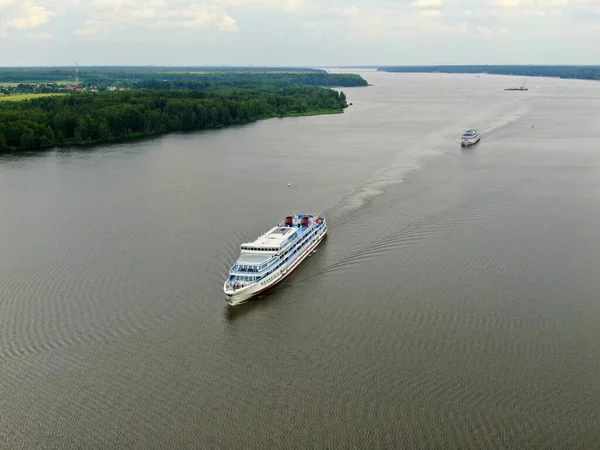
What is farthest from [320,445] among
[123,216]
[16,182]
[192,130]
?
[192,130]

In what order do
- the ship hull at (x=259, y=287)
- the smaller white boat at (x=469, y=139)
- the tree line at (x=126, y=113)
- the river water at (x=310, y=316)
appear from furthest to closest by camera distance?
the tree line at (x=126, y=113)
the smaller white boat at (x=469, y=139)
the ship hull at (x=259, y=287)
the river water at (x=310, y=316)

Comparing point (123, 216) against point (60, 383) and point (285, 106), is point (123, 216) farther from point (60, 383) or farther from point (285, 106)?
point (285, 106)

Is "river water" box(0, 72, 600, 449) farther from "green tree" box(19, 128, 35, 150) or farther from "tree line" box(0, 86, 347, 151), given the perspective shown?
"tree line" box(0, 86, 347, 151)

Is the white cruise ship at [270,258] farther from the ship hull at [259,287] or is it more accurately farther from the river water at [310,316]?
the river water at [310,316]

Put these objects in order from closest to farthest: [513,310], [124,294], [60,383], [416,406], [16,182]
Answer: [416,406] → [60,383] → [513,310] → [124,294] → [16,182]

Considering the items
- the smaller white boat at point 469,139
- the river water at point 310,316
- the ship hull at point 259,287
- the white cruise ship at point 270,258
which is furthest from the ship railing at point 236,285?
the smaller white boat at point 469,139

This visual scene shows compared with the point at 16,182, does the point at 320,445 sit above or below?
below

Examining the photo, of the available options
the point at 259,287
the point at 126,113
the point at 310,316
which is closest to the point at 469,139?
the point at 126,113
